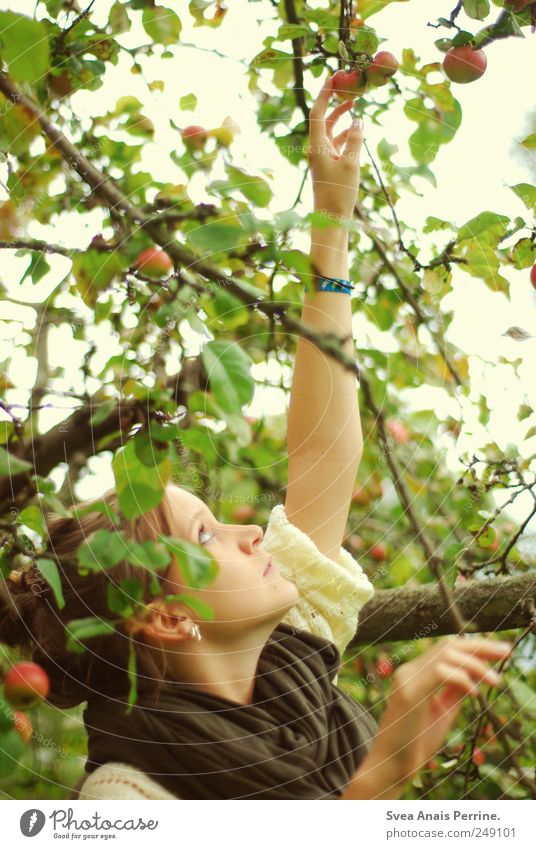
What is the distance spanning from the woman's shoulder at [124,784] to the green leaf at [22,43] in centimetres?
47

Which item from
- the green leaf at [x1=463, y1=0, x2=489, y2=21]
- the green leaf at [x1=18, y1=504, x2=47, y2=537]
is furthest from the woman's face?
the green leaf at [x1=463, y1=0, x2=489, y2=21]

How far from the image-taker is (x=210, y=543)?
0.65m

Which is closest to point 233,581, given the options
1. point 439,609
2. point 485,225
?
point 439,609

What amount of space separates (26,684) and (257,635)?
181 millimetres

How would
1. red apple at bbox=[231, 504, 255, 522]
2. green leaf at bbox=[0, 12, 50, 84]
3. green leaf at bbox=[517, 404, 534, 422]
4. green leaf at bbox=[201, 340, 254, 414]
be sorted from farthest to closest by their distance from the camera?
red apple at bbox=[231, 504, 255, 522] < green leaf at bbox=[517, 404, 534, 422] < green leaf at bbox=[0, 12, 50, 84] < green leaf at bbox=[201, 340, 254, 414]

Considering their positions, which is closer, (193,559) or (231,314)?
(193,559)

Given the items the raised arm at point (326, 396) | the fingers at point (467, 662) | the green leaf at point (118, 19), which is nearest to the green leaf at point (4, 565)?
the raised arm at point (326, 396)

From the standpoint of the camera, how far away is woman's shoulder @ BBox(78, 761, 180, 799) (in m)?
0.61

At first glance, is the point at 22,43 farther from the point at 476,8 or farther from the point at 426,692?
the point at 426,692

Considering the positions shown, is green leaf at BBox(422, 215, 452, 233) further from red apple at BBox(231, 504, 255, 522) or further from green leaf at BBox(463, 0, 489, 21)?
red apple at BBox(231, 504, 255, 522)

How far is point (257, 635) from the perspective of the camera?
A: 2.10ft
